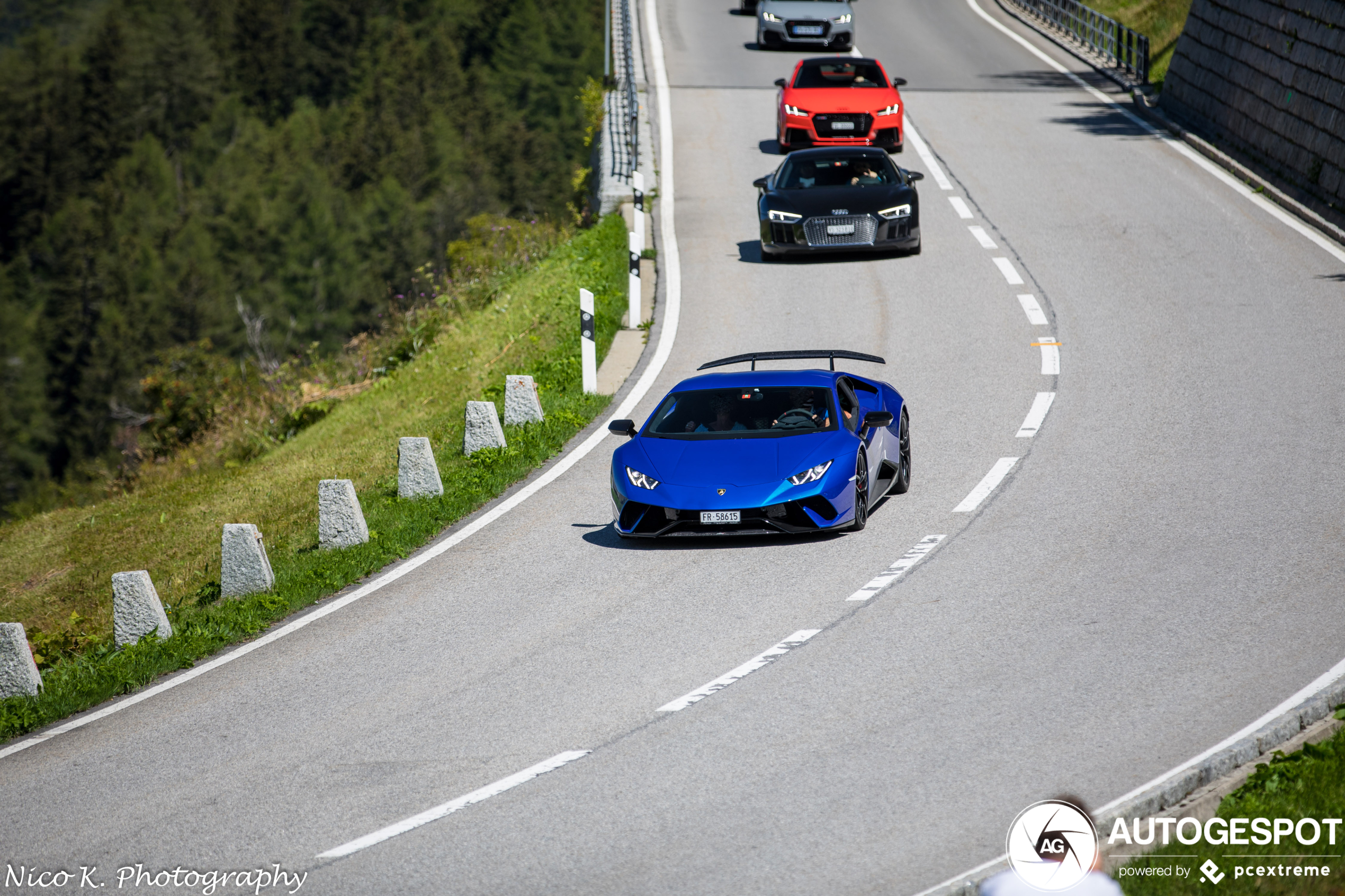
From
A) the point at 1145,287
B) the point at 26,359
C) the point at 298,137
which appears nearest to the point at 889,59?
the point at 1145,287

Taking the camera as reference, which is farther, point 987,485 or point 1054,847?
point 987,485

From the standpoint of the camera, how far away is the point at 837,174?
21531 mm

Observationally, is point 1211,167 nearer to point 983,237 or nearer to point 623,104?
point 983,237

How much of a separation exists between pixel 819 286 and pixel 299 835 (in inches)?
578

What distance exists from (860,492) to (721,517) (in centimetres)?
118

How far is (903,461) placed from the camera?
485 inches

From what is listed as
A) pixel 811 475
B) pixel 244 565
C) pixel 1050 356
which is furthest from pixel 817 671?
pixel 1050 356

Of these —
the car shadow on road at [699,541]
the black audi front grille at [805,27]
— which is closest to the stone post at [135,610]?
the car shadow on road at [699,541]

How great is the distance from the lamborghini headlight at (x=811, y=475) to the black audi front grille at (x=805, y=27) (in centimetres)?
2985

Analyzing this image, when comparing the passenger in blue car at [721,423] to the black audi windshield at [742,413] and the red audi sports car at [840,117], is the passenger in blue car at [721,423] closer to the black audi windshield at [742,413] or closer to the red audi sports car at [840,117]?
the black audi windshield at [742,413]

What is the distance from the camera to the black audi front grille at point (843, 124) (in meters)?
27.3

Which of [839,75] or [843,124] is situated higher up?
[839,75]

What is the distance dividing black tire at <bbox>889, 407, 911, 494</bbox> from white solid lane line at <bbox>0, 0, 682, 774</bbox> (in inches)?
97.8

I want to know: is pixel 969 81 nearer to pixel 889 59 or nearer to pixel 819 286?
pixel 889 59
